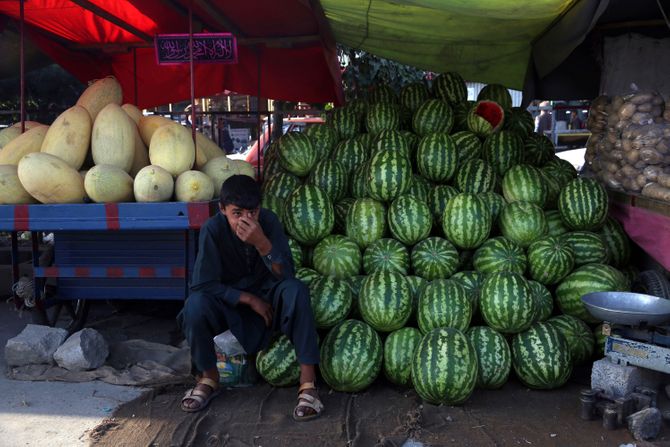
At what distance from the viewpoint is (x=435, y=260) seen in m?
4.16

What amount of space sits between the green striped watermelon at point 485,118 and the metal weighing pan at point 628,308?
1.88 metres

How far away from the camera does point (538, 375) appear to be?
3.69 m

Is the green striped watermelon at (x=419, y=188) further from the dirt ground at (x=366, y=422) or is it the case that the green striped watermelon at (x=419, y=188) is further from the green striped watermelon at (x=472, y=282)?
the dirt ground at (x=366, y=422)

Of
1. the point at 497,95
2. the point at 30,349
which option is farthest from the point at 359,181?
the point at 30,349

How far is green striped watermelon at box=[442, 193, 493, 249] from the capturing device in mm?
4266

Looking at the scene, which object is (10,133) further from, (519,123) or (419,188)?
(519,123)

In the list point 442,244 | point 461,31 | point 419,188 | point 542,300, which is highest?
point 461,31

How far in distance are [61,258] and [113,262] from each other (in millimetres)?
358

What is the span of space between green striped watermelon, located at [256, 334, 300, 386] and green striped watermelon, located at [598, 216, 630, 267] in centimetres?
244

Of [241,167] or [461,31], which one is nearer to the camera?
[241,167]

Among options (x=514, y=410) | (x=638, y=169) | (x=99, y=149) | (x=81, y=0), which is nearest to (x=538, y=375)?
(x=514, y=410)

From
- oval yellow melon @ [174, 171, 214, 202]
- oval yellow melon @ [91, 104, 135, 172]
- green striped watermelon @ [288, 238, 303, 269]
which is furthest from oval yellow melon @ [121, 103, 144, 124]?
green striped watermelon @ [288, 238, 303, 269]

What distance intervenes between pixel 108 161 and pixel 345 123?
2114 mm

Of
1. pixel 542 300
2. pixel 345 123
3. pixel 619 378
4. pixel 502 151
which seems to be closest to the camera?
pixel 619 378
